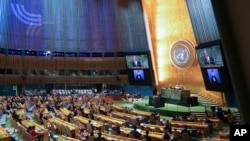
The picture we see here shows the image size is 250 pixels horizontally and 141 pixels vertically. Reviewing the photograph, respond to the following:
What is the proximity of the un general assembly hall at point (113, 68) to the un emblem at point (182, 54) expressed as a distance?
0.29 feet

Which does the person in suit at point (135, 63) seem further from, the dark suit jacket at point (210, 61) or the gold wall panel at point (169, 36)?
the dark suit jacket at point (210, 61)

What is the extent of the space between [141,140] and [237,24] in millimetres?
5954

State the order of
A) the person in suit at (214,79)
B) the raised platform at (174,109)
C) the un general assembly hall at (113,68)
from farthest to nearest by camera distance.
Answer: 1. the person in suit at (214,79)
2. the raised platform at (174,109)
3. the un general assembly hall at (113,68)

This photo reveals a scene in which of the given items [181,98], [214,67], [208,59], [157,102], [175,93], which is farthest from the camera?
[157,102]

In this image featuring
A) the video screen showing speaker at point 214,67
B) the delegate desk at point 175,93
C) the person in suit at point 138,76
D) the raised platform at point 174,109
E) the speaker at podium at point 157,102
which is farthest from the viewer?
the person in suit at point 138,76

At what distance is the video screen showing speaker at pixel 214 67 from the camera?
54.9ft

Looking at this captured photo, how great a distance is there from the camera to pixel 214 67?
1775 cm

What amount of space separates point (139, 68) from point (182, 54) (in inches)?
224

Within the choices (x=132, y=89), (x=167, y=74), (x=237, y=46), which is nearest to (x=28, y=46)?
(x=132, y=89)

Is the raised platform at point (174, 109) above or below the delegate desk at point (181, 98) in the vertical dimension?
below

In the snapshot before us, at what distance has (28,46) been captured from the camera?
98.4ft

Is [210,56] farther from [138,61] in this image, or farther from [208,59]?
[138,61]

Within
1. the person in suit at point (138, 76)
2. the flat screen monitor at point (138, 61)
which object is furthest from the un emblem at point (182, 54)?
the person in suit at point (138, 76)

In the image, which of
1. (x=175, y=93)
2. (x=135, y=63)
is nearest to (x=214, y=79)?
(x=175, y=93)
